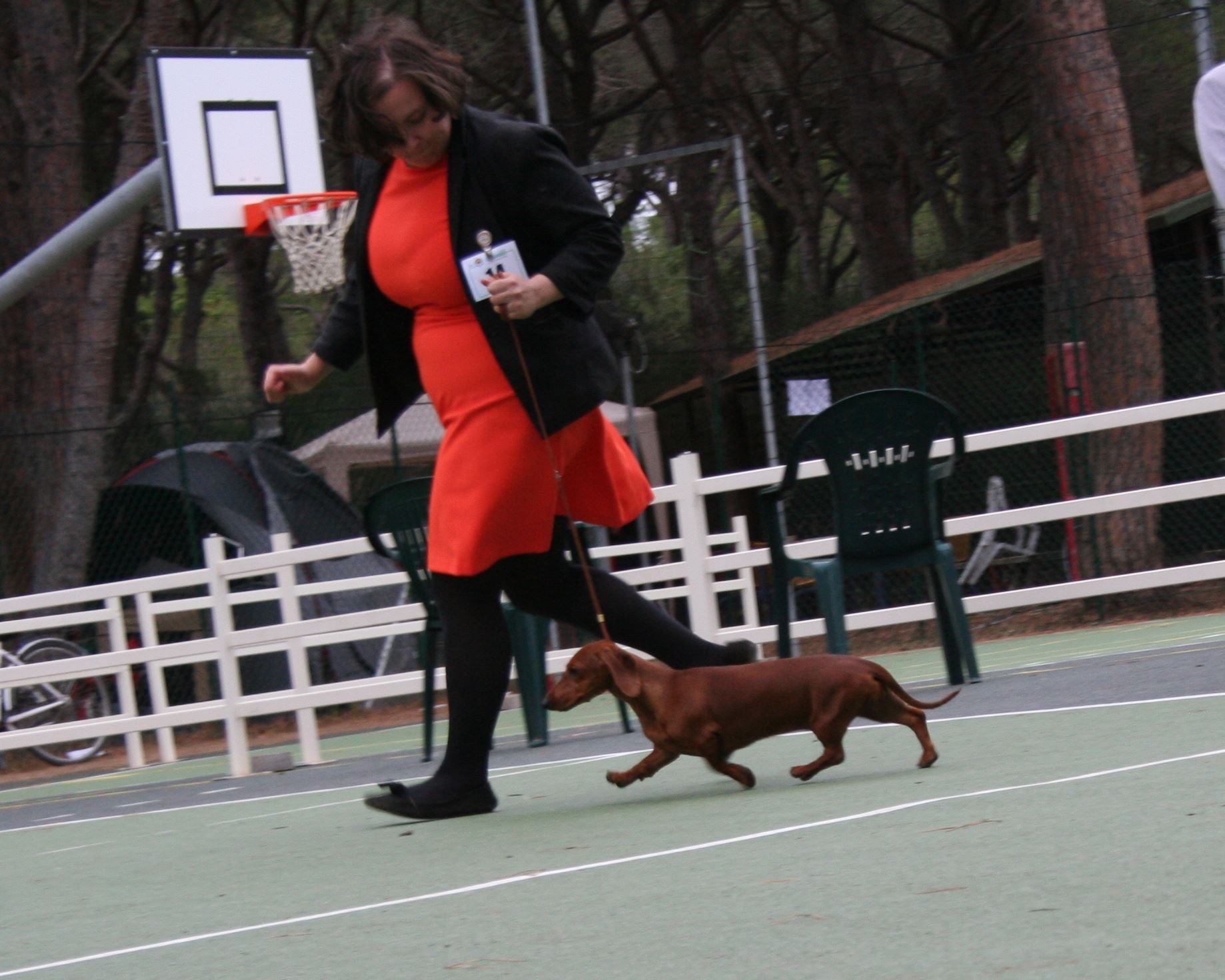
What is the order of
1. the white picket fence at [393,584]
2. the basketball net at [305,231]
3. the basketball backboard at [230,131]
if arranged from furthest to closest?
the basketball net at [305,231] → the basketball backboard at [230,131] → the white picket fence at [393,584]

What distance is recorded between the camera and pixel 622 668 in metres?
4.32

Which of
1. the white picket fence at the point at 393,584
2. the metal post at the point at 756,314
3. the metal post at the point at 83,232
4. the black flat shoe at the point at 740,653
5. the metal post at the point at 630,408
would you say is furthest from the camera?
the metal post at the point at 630,408

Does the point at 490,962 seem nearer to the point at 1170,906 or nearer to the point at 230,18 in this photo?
the point at 1170,906

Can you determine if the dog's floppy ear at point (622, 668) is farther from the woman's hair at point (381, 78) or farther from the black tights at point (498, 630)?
the woman's hair at point (381, 78)

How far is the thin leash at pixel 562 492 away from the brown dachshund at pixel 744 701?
12cm

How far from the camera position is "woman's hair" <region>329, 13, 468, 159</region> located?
4191mm

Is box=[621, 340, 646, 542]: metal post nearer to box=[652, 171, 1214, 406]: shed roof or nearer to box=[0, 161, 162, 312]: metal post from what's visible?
box=[652, 171, 1214, 406]: shed roof

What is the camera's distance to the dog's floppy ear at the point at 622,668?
4301 mm

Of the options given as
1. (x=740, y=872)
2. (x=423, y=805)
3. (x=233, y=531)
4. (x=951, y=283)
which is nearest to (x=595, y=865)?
(x=740, y=872)

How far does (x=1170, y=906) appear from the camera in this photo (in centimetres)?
245

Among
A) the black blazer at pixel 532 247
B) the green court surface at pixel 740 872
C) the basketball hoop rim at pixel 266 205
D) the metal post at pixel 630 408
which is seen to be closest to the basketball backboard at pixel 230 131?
the basketball hoop rim at pixel 266 205

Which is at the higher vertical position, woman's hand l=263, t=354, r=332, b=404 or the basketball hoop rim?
the basketball hoop rim

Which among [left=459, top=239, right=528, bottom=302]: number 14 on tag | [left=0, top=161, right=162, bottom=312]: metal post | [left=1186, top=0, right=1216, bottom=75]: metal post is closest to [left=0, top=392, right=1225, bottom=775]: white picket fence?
[left=0, top=161, right=162, bottom=312]: metal post

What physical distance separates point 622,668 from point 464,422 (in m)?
0.69
